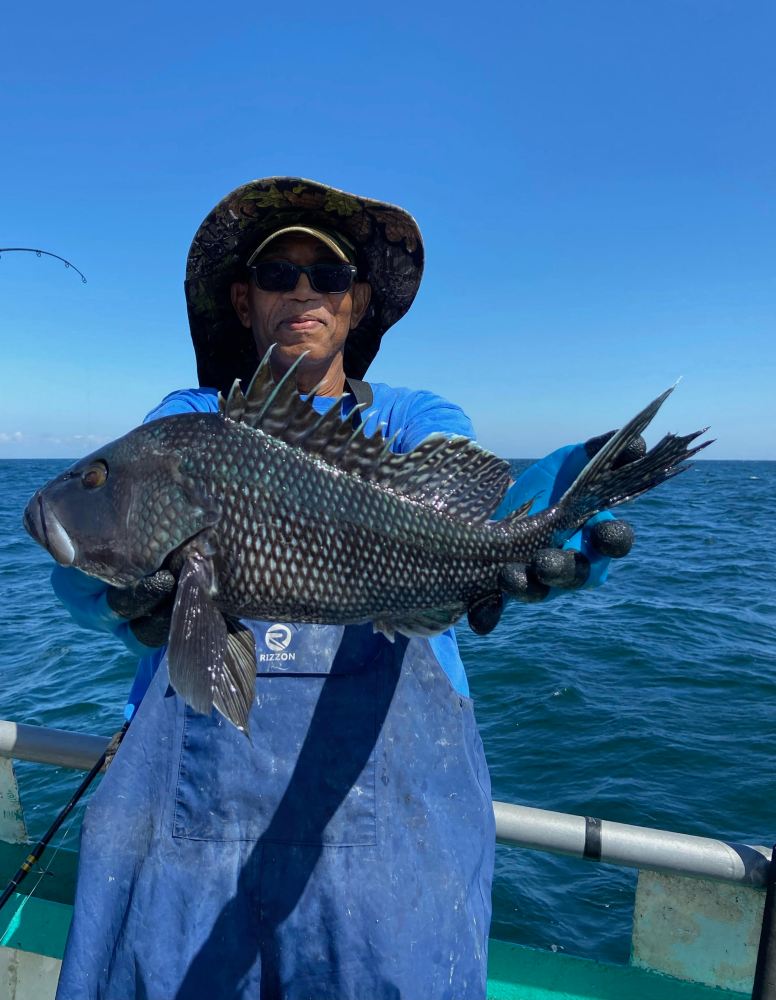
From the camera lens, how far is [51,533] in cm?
282

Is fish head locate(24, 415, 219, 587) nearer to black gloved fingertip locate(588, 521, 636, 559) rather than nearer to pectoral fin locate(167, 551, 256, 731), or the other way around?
pectoral fin locate(167, 551, 256, 731)

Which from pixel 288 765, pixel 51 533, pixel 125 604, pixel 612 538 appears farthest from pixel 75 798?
pixel 612 538

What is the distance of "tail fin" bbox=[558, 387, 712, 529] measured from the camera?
289cm

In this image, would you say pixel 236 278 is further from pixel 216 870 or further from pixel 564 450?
pixel 216 870

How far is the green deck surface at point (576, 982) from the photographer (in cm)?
419

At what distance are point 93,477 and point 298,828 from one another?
5.92ft

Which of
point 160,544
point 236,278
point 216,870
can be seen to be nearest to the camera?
point 160,544

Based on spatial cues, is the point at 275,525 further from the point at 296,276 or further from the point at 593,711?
the point at 593,711

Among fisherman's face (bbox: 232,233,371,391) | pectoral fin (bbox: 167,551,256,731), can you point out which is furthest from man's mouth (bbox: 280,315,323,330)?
pectoral fin (bbox: 167,551,256,731)

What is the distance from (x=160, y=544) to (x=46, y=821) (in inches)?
295

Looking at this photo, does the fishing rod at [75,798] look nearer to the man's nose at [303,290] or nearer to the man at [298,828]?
the man at [298,828]

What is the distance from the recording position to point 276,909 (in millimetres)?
2914

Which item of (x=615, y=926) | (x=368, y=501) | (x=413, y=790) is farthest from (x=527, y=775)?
(x=368, y=501)

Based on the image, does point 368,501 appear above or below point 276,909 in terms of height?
above
